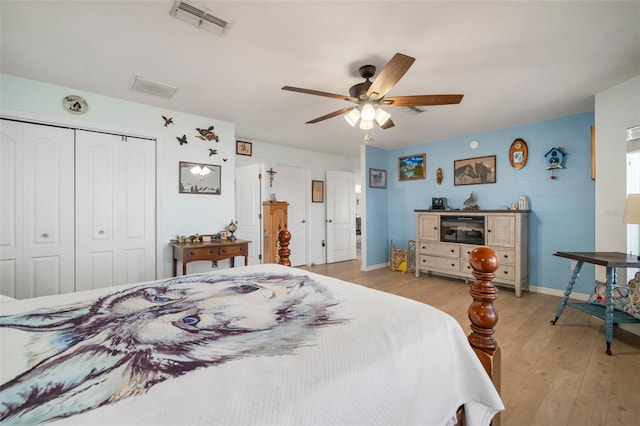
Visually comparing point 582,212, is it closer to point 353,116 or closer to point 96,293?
point 353,116

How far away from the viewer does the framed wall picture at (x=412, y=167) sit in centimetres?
524

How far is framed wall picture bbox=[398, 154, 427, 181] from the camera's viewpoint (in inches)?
206

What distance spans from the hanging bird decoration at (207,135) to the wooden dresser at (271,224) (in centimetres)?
144

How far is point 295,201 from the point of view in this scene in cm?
555

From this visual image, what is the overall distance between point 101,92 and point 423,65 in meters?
3.22

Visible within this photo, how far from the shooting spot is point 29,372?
2.40 feet

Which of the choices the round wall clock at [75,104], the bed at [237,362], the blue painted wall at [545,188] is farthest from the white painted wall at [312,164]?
the bed at [237,362]

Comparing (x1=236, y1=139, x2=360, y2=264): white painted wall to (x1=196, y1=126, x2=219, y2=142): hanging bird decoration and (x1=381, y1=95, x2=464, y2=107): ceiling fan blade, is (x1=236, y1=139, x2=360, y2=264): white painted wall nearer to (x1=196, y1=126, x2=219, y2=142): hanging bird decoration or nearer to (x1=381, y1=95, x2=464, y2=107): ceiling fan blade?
(x1=196, y1=126, x2=219, y2=142): hanging bird decoration

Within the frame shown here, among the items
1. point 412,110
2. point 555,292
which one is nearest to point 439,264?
point 555,292

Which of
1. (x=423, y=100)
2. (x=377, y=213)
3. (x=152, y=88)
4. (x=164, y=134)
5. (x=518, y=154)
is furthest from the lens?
(x=377, y=213)

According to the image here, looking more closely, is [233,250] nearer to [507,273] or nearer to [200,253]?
[200,253]

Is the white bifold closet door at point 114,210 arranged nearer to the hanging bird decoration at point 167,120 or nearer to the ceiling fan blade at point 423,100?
the hanging bird decoration at point 167,120

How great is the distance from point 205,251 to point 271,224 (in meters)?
1.64

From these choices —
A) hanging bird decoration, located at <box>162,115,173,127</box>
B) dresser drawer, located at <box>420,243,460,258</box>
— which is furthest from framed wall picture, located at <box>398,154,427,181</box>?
hanging bird decoration, located at <box>162,115,173,127</box>
